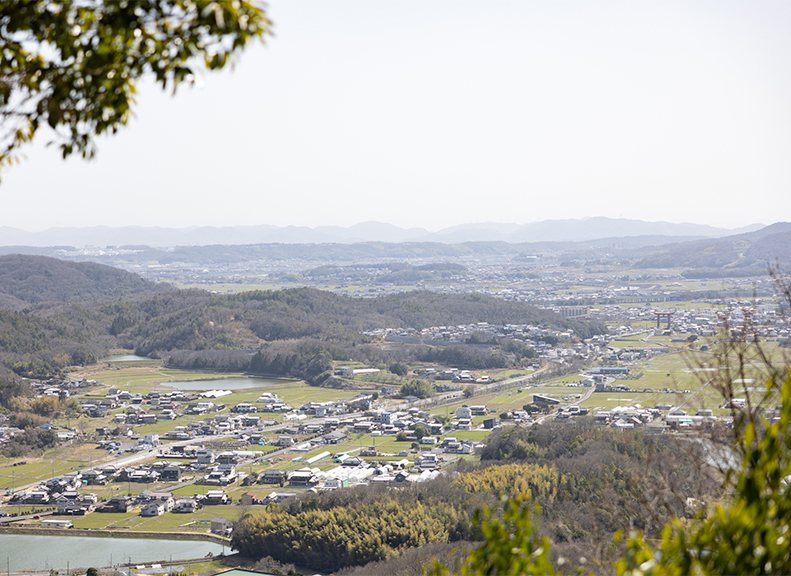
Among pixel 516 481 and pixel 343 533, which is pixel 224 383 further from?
pixel 343 533

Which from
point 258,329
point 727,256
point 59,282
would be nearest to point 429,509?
point 258,329

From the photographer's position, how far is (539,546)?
4.62m

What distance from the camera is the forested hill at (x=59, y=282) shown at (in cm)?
11375

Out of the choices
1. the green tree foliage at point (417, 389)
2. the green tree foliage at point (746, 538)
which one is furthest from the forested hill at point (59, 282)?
the green tree foliage at point (746, 538)

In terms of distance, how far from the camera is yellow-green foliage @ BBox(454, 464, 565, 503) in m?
24.2

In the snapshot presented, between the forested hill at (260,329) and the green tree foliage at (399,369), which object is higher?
the forested hill at (260,329)

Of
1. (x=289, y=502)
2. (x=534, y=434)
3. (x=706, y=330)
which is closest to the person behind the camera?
(x=289, y=502)

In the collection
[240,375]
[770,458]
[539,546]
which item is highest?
[770,458]

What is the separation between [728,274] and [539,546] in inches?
5305

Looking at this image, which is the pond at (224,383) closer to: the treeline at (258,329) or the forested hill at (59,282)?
the treeline at (258,329)

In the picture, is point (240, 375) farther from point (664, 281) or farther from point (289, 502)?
point (664, 281)

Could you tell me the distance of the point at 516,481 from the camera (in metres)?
25.2

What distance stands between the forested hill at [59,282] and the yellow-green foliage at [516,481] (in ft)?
311

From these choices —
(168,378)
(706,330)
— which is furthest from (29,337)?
(706,330)
